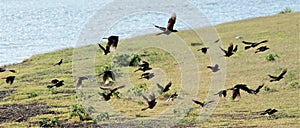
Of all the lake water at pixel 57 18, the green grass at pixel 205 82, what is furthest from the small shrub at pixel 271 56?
the lake water at pixel 57 18

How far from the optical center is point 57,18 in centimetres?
6038

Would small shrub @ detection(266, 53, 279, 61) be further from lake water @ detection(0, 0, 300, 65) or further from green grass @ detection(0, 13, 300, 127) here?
lake water @ detection(0, 0, 300, 65)

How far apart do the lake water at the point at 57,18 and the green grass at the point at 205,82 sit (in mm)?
6898

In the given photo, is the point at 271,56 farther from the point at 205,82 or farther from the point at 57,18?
the point at 57,18

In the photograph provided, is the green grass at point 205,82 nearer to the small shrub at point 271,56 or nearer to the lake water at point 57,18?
the small shrub at point 271,56

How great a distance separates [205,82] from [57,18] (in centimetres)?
3775

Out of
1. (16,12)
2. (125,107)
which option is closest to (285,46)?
(125,107)

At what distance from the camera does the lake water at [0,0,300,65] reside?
4223 cm

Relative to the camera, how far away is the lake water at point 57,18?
139 ft

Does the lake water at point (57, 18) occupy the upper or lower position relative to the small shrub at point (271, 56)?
upper

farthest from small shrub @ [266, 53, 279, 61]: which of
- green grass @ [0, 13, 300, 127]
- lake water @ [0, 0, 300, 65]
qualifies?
lake water @ [0, 0, 300, 65]

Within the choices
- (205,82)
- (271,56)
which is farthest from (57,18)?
(205,82)

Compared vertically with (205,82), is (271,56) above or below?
above

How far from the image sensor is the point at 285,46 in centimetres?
2936
